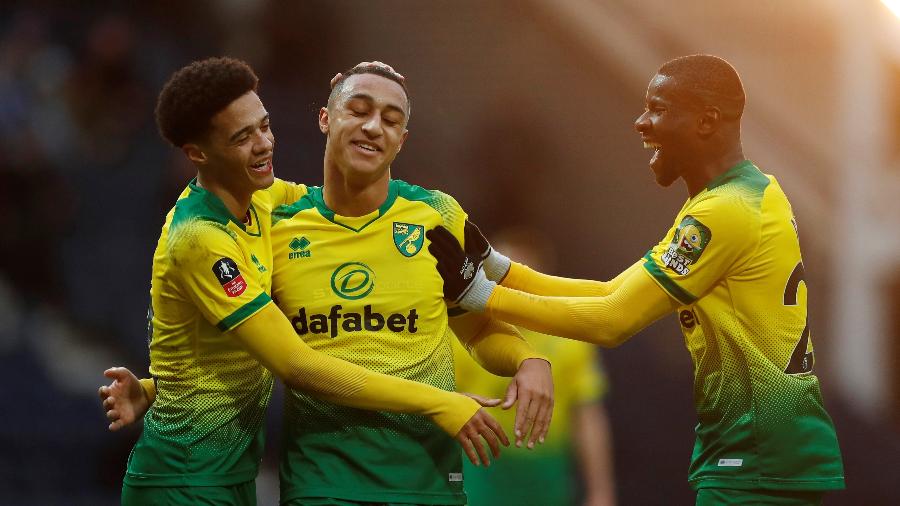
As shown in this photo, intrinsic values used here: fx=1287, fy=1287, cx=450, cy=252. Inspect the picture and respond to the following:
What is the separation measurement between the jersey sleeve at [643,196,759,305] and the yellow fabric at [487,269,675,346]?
0.33 feet

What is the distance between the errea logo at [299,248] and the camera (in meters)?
4.46

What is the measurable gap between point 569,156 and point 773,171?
159 cm

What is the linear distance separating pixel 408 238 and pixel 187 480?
1114 mm

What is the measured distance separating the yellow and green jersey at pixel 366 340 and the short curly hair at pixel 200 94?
0.47 m

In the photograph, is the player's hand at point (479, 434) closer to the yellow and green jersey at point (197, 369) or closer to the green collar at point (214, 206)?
the yellow and green jersey at point (197, 369)

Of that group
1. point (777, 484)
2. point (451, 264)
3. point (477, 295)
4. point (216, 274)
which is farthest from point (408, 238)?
point (777, 484)

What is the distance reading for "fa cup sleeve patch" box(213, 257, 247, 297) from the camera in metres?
4.18

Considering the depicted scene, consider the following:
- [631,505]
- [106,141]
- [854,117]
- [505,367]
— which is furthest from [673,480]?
[106,141]

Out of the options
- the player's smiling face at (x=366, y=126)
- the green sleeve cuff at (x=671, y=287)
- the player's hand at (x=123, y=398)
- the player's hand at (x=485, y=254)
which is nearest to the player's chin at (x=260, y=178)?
the player's smiling face at (x=366, y=126)

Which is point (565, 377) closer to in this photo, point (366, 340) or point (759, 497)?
point (759, 497)

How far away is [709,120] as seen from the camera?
4695 mm

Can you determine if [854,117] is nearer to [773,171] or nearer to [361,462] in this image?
[773,171]

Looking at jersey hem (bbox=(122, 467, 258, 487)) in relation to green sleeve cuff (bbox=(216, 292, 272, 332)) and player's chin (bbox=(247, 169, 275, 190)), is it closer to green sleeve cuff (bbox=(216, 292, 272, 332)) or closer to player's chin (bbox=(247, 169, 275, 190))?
green sleeve cuff (bbox=(216, 292, 272, 332))

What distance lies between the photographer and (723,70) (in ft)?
15.6
